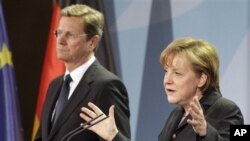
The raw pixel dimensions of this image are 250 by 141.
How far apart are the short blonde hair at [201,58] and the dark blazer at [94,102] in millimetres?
476

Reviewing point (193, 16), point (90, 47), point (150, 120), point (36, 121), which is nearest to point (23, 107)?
point (36, 121)

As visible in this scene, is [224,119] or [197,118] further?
[224,119]

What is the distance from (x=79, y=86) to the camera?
2.88 meters

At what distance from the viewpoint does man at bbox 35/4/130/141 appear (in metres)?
2.77

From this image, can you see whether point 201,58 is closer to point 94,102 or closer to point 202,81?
point 202,81

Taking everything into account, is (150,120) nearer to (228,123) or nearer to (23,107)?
(23,107)

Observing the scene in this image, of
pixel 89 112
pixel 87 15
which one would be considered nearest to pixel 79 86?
pixel 87 15

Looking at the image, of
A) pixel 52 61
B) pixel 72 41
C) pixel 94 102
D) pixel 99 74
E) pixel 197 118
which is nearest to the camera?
pixel 197 118

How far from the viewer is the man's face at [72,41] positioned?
117 inches

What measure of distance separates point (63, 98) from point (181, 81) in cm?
80

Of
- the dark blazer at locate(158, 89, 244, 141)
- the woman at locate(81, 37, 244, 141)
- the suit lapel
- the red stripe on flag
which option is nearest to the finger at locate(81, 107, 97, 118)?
the woman at locate(81, 37, 244, 141)

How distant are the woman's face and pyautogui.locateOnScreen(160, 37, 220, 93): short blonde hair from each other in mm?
20

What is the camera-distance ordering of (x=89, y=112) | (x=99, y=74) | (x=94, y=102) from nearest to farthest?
(x=89, y=112), (x=94, y=102), (x=99, y=74)

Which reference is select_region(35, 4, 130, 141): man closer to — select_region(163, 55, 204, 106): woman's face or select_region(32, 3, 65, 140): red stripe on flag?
select_region(163, 55, 204, 106): woman's face
